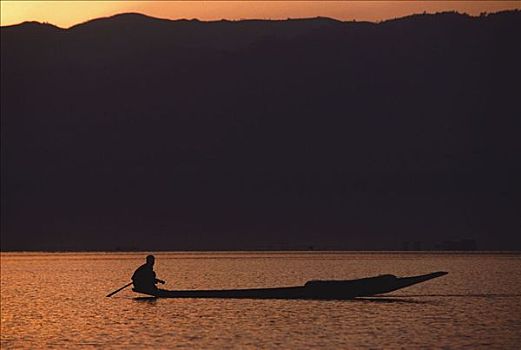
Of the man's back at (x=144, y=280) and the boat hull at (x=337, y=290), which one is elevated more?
the man's back at (x=144, y=280)

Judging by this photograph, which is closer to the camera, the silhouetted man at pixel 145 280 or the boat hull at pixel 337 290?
the boat hull at pixel 337 290

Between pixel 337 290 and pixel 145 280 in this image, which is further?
pixel 145 280

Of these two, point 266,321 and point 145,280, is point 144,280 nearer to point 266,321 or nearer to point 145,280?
point 145,280

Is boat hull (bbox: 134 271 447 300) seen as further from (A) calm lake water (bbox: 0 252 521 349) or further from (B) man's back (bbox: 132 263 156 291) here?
(B) man's back (bbox: 132 263 156 291)

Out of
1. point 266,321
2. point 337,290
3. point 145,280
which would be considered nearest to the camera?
point 266,321

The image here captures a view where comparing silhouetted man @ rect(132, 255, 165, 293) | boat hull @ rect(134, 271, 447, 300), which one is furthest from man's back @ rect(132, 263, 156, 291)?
boat hull @ rect(134, 271, 447, 300)

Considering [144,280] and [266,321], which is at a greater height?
[144,280]

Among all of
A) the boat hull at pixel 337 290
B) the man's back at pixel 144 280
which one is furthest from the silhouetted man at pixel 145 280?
the boat hull at pixel 337 290

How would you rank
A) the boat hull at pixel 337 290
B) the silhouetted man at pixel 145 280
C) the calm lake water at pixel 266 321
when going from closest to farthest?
the calm lake water at pixel 266 321 → the boat hull at pixel 337 290 → the silhouetted man at pixel 145 280

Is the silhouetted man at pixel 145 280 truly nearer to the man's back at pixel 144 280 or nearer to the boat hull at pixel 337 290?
the man's back at pixel 144 280

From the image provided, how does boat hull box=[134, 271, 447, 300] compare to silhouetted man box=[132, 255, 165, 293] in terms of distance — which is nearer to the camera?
boat hull box=[134, 271, 447, 300]

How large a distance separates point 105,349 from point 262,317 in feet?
54.3

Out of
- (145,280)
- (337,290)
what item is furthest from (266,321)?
(145,280)

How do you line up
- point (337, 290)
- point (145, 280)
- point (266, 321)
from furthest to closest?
point (145, 280) → point (337, 290) → point (266, 321)
